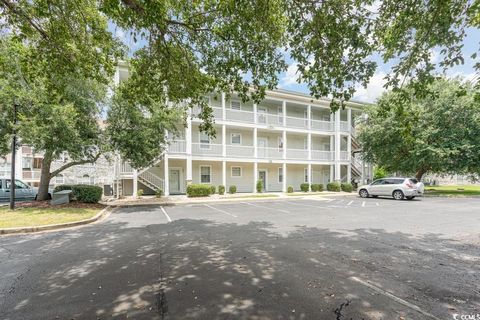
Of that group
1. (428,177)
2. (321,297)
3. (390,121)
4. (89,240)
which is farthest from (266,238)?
(428,177)

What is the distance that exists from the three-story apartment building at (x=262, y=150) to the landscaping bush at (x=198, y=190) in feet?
2.79

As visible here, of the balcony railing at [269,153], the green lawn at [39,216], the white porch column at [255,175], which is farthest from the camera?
the balcony railing at [269,153]

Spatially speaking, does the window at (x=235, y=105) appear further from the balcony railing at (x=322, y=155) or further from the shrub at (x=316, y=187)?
the shrub at (x=316, y=187)

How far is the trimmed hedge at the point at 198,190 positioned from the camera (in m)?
18.2

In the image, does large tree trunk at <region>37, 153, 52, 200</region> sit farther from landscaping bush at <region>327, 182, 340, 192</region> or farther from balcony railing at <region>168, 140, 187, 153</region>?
landscaping bush at <region>327, 182, 340, 192</region>

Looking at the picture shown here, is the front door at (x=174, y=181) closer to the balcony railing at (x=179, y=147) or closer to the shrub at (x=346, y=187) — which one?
the balcony railing at (x=179, y=147)

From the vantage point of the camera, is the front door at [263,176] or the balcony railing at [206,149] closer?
the balcony railing at [206,149]

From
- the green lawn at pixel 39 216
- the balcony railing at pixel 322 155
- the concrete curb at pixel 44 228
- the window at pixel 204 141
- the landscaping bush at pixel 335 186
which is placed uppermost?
the window at pixel 204 141

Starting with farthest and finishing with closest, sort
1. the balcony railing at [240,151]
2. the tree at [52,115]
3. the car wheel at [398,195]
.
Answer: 1. the balcony railing at [240,151]
2. the car wheel at [398,195]
3. the tree at [52,115]

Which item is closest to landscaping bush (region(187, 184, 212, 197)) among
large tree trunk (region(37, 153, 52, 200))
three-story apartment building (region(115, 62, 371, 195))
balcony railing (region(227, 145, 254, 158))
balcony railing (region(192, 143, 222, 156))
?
three-story apartment building (region(115, 62, 371, 195))

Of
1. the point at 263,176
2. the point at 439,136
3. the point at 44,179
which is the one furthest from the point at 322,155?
the point at 44,179

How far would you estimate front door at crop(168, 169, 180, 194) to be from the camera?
21.5 metres

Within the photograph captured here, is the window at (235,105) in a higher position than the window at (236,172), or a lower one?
higher

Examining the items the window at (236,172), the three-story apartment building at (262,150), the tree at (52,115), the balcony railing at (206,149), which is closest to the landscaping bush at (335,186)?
the three-story apartment building at (262,150)
